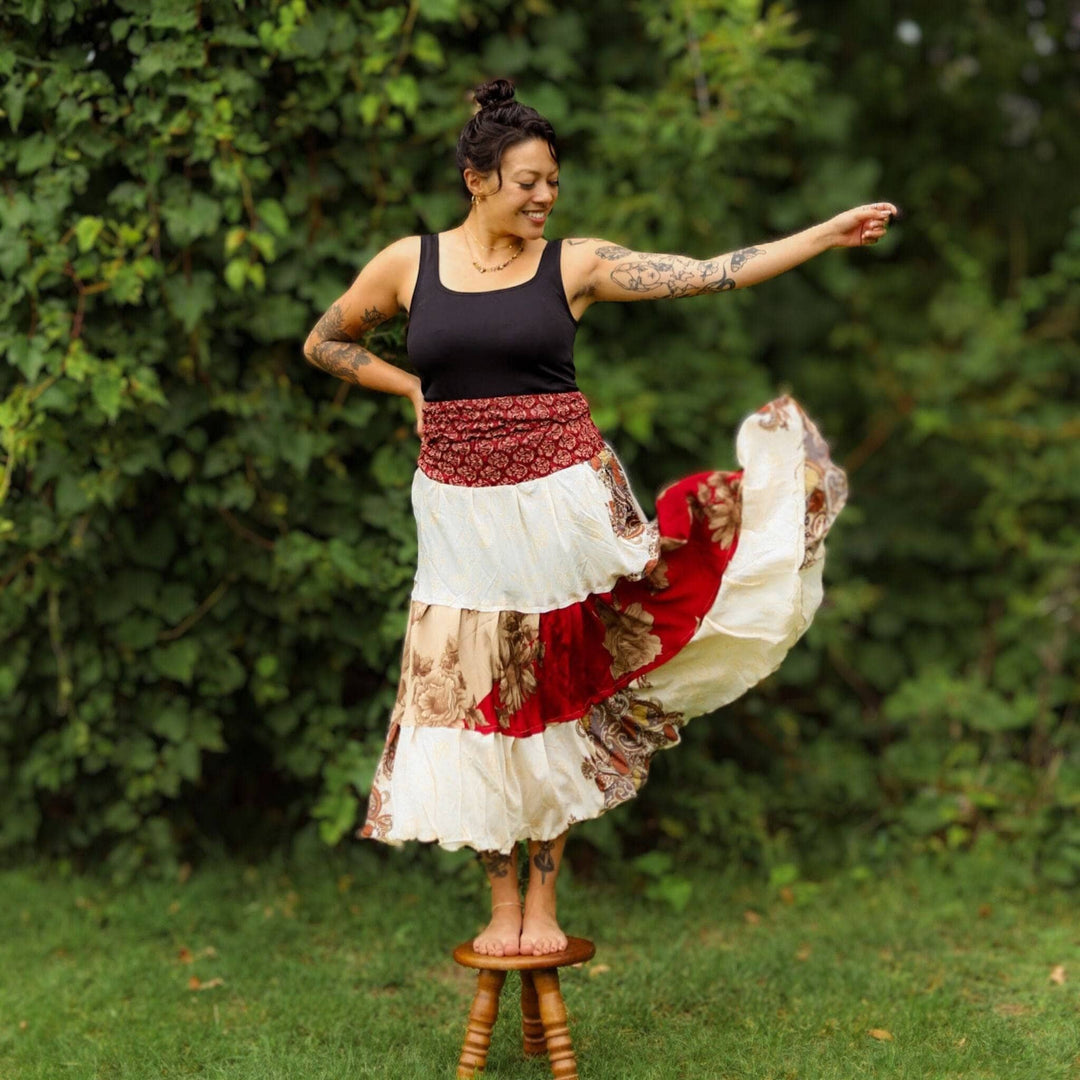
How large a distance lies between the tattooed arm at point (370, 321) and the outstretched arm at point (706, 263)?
39 cm

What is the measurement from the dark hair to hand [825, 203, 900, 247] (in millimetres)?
607

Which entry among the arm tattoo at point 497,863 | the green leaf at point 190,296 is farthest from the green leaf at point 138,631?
the arm tattoo at point 497,863

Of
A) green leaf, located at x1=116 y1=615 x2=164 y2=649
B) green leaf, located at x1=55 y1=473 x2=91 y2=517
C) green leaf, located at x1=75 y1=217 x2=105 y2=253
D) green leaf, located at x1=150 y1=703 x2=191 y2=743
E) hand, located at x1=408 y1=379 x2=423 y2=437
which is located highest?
green leaf, located at x1=75 y1=217 x2=105 y2=253

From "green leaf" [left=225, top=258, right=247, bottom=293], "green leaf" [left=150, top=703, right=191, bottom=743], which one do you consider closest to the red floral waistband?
"green leaf" [left=225, top=258, right=247, bottom=293]

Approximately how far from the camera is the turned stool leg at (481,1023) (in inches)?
125

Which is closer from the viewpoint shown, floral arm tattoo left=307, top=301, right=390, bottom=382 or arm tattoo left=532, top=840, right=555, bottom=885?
arm tattoo left=532, top=840, right=555, bottom=885

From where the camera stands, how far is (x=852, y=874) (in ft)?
15.4

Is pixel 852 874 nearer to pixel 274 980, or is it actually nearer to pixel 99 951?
pixel 274 980

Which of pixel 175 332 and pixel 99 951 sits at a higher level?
pixel 175 332

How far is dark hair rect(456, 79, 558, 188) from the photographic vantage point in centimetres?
293

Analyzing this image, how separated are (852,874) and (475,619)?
7.22 feet

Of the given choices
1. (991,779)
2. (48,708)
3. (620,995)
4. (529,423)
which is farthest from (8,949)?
(991,779)

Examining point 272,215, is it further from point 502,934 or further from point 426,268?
point 502,934

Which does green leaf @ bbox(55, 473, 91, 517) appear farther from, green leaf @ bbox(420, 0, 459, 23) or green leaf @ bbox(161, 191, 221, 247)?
green leaf @ bbox(420, 0, 459, 23)
